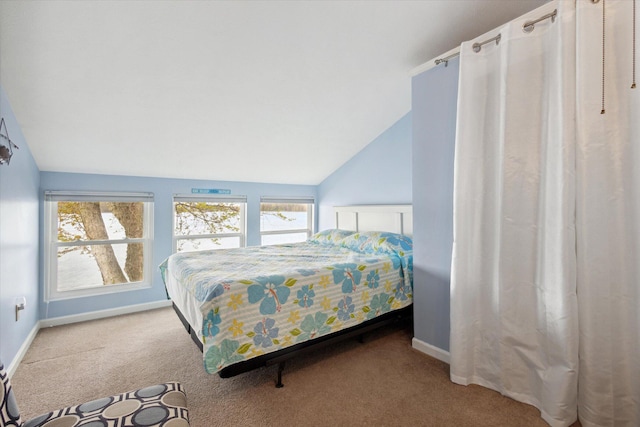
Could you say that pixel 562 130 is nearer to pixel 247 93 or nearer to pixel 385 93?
pixel 385 93

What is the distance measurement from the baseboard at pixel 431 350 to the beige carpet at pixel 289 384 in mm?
48

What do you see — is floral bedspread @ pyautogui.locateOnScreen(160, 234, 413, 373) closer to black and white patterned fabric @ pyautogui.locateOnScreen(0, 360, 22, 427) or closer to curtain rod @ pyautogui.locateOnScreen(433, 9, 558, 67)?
black and white patterned fabric @ pyautogui.locateOnScreen(0, 360, 22, 427)

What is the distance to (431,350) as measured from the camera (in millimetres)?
2318

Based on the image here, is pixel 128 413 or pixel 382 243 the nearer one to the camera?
pixel 128 413

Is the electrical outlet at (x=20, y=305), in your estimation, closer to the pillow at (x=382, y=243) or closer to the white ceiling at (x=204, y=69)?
the white ceiling at (x=204, y=69)

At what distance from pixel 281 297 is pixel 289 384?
0.60 metres

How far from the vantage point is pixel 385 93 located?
2896 millimetres

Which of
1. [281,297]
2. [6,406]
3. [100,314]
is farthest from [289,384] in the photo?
[100,314]

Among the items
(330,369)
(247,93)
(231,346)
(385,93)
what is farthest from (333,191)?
(231,346)

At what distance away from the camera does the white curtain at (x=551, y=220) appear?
56.5 inches

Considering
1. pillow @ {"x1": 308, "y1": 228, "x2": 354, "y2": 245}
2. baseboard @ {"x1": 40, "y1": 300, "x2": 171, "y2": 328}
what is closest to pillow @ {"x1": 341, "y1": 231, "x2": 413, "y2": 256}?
pillow @ {"x1": 308, "y1": 228, "x2": 354, "y2": 245}

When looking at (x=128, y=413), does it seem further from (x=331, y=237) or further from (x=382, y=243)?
(x=331, y=237)

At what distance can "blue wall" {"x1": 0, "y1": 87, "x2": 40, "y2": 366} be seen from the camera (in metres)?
2.04

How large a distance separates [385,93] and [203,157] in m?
2.15
